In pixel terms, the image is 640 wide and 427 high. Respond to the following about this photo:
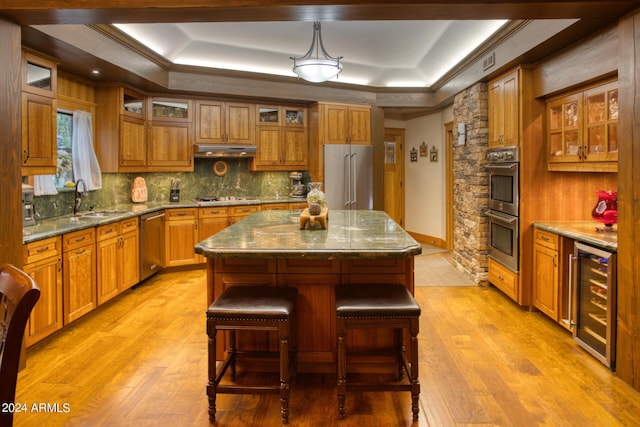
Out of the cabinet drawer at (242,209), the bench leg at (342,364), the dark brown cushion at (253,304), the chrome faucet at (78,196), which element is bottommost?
the bench leg at (342,364)

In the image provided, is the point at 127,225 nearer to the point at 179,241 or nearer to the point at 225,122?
the point at 179,241

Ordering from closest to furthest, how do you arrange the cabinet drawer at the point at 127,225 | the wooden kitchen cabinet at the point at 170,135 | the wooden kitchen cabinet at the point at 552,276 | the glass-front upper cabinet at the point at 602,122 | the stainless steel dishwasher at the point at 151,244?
the glass-front upper cabinet at the point at 602,122 → the wooden kitchen cabinet at the point at 552,276 → the cabinet drawer at the point at 127,225 → the stainless steel dishwasher at the point at 151,244 → the wooden kitchen cabinet at the point at 170,135

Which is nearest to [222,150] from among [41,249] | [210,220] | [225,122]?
[225,122]

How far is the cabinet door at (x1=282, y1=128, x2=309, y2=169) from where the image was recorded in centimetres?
681

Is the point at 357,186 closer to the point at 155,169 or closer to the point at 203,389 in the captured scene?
the point at 155,169

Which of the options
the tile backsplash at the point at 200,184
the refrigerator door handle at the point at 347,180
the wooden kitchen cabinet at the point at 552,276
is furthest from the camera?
the refrigerator door handle at the point at 347,180

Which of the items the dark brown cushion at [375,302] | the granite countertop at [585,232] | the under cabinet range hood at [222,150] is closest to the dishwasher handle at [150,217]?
the under cabinet range hood at [222,150]

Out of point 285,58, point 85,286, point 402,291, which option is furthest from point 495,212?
point 85,286

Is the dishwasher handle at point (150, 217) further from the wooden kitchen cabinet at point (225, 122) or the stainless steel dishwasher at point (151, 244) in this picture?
the wooden kitchen cabinet at point (225, 122)

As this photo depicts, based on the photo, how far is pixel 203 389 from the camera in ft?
9.14

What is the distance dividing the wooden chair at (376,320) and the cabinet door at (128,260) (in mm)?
2994

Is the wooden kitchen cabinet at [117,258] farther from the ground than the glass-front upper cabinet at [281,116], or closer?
closer

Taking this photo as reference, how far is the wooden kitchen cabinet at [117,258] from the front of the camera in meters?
4.22

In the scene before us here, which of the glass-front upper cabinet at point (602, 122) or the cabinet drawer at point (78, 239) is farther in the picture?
the cabinet drawer at point (78, 239)
